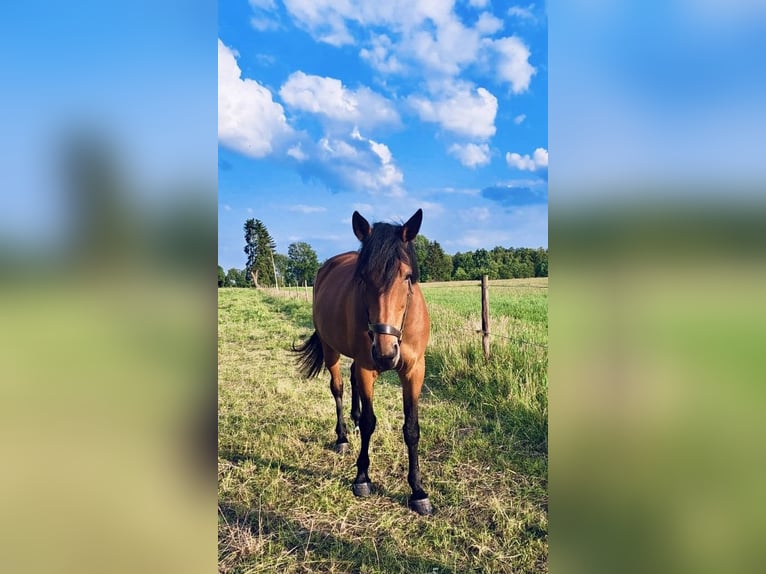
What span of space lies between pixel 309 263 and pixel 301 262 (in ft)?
1.87

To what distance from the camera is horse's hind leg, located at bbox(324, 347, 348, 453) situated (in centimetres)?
434

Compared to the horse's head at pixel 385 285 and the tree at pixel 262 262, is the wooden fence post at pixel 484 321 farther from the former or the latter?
the tree at pixel 262 262

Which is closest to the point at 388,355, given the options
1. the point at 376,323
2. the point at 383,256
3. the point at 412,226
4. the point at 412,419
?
the point at 376,323

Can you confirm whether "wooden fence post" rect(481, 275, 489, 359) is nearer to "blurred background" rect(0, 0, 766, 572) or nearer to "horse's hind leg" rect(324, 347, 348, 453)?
"horse's hind leg" rect(324, 347, 348, 453)

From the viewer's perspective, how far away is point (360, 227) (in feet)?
10.0

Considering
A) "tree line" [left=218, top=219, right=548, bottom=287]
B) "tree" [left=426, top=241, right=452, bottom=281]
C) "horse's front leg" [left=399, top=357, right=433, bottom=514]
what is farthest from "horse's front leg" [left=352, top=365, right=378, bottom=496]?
"tree" [left=426, top=241, right=452, bottom=281]

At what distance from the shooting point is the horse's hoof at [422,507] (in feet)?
10.4

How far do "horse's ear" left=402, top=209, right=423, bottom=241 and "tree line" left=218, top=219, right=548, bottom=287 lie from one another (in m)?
10.0
